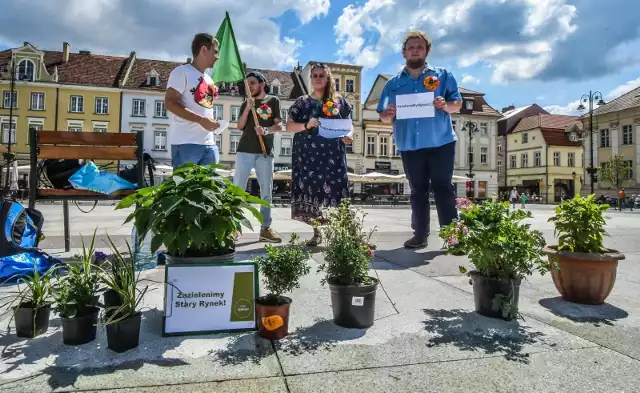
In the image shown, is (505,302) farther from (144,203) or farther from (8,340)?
(8,340)

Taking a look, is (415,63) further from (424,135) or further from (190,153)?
(190,153)

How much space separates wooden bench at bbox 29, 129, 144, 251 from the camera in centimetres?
339

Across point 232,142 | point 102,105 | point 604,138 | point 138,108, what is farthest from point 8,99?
point 604,138

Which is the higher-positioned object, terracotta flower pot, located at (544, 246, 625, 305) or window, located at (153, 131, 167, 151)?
window, located at (153, 131, 167, 151)

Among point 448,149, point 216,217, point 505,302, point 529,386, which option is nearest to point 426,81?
point 448,149

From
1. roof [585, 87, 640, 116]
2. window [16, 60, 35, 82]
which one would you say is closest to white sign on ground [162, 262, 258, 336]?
window [16, 60, 35, 82]

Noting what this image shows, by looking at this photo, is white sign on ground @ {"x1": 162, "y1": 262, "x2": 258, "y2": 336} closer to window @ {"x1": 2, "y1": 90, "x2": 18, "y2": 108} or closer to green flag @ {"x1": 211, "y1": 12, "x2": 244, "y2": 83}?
green flag @ {"x1": 211, "y1": 12, "x2": 244, "y2": 83}

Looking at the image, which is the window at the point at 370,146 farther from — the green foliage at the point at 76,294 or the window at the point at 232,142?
the green foliage at the point at 76,294

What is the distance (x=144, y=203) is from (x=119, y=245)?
2.76 meters

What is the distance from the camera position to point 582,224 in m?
2.60

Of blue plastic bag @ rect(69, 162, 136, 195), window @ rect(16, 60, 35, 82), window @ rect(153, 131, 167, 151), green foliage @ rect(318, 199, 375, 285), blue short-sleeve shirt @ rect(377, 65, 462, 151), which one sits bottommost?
green foliage @ rect(318, 199, 375, 285)

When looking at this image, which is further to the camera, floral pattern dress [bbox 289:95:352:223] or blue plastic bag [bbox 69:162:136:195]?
floral pattern dress [bbox 289:95:352:223]

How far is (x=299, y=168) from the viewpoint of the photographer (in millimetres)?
4719

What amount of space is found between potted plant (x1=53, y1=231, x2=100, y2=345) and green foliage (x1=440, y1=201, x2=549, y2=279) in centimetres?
189
